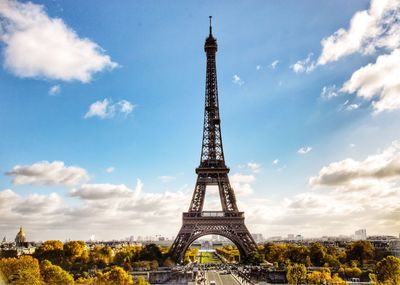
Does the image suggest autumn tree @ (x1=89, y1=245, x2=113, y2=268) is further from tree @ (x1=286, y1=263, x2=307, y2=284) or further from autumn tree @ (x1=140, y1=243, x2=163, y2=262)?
tree @ (x1=286, y1=263, x2=307, y2=284)

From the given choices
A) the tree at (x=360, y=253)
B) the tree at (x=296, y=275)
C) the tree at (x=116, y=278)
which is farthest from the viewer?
the tree at (x=360, y=253)

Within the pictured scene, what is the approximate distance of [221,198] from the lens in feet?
186

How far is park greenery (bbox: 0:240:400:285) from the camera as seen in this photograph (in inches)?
1425

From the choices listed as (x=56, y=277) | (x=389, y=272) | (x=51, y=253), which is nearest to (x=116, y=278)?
(x=56, y=277)

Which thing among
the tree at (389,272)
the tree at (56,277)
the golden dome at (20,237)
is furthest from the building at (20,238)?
the tree at (389,272)

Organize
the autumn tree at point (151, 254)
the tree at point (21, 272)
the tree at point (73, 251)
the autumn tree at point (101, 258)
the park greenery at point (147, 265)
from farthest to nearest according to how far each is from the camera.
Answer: the tree at point (73, 251)
the autumn tree at point (101, 258)
the autumn tree at point (151, 254)
the park greenery at point (147, 265)
the tree at point (21, 272)

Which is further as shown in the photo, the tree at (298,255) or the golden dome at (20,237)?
the golden dome at (20,237)

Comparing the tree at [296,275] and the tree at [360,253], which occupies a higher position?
the tree at [360,253]

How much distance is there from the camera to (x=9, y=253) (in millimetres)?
64500

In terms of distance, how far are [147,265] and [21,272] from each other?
777 inches

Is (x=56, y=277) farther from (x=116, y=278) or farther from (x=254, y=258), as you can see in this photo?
(x=254, y=258)

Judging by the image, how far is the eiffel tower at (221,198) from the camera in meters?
54.7

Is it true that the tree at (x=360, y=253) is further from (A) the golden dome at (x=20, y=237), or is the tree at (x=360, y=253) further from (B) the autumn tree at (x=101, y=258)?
(A) the golden dome at (x=20, y=237)

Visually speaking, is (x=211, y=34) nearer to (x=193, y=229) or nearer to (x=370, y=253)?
(x=193, y=229)
